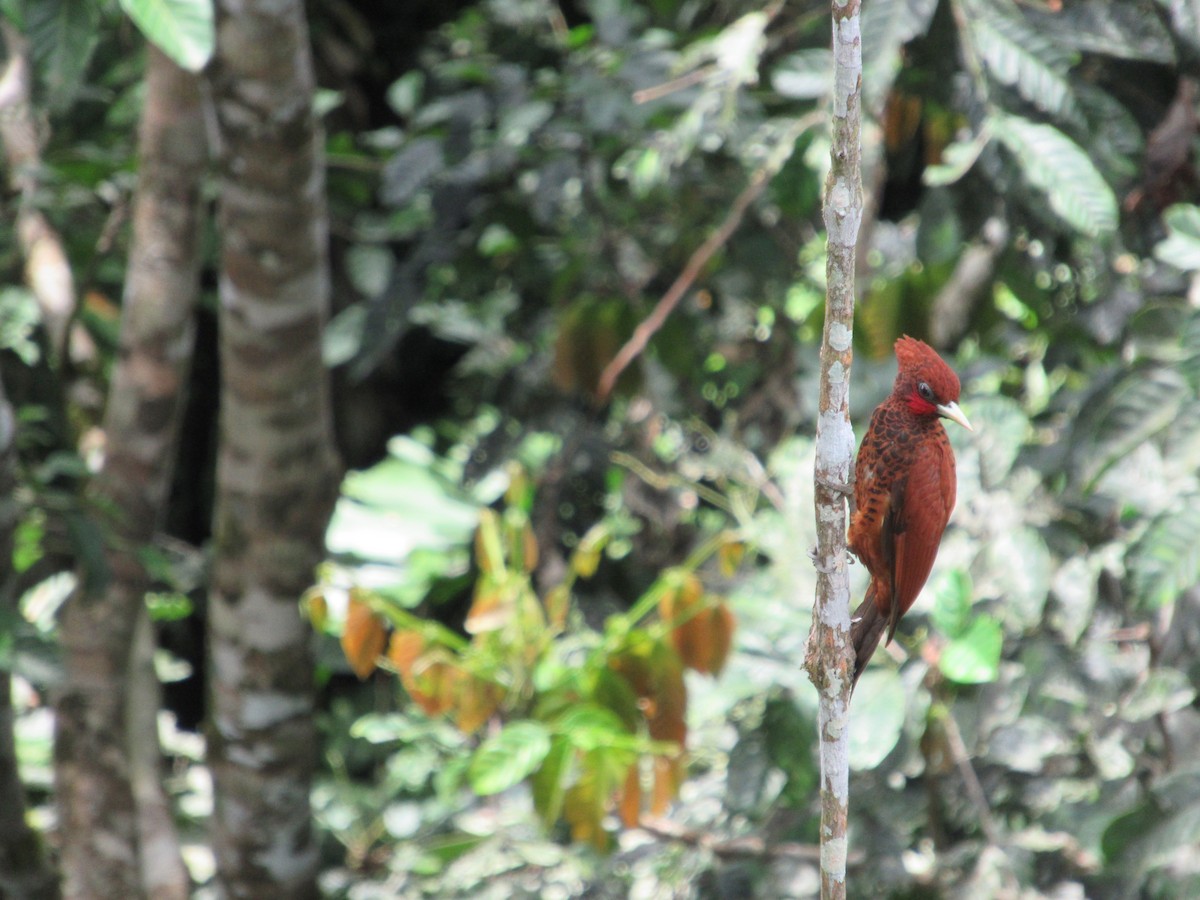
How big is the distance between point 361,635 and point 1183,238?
4.25 ft

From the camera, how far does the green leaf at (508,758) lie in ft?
5.58

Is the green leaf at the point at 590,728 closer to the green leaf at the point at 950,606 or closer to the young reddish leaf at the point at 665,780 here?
the young reddish leaf at the point at 665,780

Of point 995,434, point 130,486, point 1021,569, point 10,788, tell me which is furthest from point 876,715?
point 130,486

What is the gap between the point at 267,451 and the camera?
6.35 feet

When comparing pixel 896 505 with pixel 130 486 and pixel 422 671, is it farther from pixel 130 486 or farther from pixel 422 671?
pixel 130 486

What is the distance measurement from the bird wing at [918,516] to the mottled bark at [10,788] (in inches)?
56.4

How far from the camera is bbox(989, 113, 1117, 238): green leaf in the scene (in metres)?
1.19

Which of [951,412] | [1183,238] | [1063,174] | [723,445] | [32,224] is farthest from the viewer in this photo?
[32,224]

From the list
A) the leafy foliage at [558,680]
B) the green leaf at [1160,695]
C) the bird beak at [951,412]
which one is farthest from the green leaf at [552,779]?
the bird beak at [951,412]

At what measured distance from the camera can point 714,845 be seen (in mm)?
1923

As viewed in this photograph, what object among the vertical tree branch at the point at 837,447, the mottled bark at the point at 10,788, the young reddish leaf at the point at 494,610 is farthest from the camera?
the young reddish leaf at the point at 494,610

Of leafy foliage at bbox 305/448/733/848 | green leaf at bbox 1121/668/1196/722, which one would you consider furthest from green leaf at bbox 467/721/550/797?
green leaf at bbox 1121/668/1196/722

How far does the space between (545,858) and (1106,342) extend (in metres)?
1.28

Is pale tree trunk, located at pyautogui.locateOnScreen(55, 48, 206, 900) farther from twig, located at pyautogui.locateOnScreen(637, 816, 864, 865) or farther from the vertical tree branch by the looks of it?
the vertical tree branch
